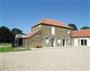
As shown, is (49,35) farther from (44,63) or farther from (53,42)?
(44,63)

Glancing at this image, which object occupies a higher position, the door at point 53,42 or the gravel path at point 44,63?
the door at point 53,42

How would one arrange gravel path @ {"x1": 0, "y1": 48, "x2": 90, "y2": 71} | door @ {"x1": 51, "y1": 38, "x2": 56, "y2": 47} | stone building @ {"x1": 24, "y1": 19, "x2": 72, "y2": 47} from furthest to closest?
door @ {"x1": 51, "y1": 38, "x2": 56, "y2": 47}
stone building @ {"x1": 24, "y1": 19, "x2": 72, "y2": 47}
gravel path @ {"x1": 0, "y1": 48, "x2": 90, "y2": 71}

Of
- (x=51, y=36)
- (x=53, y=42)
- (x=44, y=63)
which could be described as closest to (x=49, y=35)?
(x=51, y=36)

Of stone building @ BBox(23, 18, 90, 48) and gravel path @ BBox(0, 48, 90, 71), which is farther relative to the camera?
stone building @ BBox(23, 18, 90, 48)

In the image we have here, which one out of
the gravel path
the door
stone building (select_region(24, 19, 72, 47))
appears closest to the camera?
the gravel path

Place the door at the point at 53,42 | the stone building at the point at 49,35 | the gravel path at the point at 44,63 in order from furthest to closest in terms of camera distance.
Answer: the door at the point at 53,42 → the stone building at the point at 49,35 → the gravel path at the point at 44,63

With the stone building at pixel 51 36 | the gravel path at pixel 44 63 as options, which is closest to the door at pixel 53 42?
A: the stone building at pixel 51 36

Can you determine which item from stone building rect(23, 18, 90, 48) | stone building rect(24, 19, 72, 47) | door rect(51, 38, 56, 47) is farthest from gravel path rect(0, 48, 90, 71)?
door rect(51, 38, 56, 47)

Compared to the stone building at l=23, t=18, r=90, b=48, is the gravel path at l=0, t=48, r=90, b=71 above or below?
below

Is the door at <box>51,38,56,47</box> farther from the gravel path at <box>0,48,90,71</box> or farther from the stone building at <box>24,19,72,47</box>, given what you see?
the gravel path at <box>0,48,90,71</box>

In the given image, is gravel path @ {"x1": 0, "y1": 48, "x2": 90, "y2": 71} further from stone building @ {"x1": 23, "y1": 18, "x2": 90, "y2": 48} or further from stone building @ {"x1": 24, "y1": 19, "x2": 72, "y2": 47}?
stone building @ {"x1": 23, "y1": 18, "x2": 90, "y2": 48}

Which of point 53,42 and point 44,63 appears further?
point 53,42

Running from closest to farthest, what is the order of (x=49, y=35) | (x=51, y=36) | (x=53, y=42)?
1. (x=49, y=35)
2. (x=51, y=36)
3. (x=53, y=42)

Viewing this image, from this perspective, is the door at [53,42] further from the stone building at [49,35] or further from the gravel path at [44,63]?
the gravel path at [44,63]
